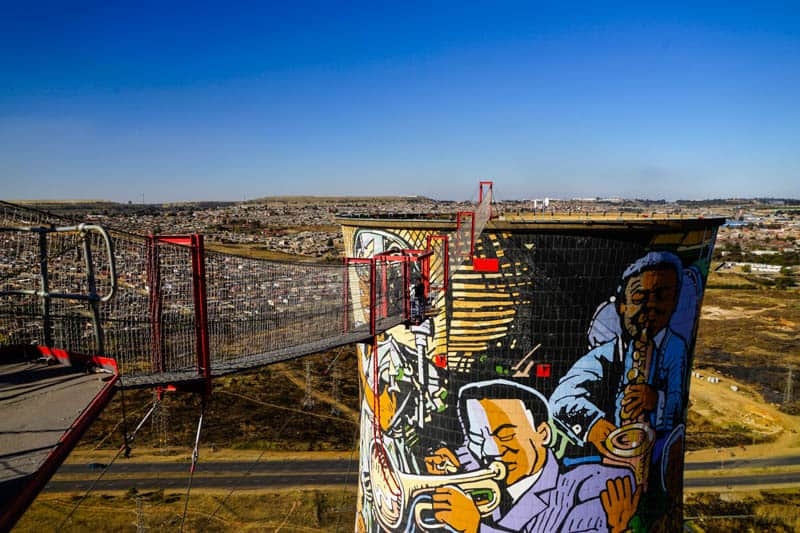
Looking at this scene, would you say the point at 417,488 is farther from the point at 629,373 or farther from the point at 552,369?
the point at 629,373

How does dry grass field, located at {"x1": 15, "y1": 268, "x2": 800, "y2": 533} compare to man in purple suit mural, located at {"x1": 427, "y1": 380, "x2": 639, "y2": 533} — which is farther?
dry grass field, located at {"x1": 15, "y1": 268, "x2": 800, "y2": 533}

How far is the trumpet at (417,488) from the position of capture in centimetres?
1055

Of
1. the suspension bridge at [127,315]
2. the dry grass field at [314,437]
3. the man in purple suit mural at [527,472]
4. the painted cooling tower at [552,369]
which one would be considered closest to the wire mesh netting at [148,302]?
the suspension bridge at [127,315]

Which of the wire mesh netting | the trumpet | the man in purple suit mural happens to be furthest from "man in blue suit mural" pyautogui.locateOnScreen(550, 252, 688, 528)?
the wire mesh netting

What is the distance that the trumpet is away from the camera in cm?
1055

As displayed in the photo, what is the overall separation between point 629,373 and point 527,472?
2.71 meters

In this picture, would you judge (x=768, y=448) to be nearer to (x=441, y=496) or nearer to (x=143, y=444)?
(x=441, y=496)

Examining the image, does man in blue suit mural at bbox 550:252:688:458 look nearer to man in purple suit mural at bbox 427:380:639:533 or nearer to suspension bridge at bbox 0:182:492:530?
man in purple suit mural at bbox 427:380:639:533

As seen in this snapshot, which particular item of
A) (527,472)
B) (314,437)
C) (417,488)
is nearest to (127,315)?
(417,488)

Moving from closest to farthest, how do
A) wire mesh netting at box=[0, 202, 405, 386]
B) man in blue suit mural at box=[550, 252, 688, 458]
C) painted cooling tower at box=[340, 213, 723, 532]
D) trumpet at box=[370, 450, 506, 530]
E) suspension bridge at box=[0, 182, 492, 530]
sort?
suspension bridge at box=[0, 182, 492, 530], wire mesh netting at box=[0, 202, 405, 386], painted cooling tower at box=[340, 213, 723, 532], man in blue suit mural at box=[550, 252, 688, 458], trumpet at box=[370, 450, 506, 530]

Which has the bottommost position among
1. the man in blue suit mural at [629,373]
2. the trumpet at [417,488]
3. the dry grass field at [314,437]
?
the dry grass field at [314,437]

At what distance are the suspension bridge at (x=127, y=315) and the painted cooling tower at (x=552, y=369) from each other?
2.93ft

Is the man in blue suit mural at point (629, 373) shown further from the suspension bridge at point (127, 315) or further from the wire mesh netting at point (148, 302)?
the wire mesh netting at point (148, 302)

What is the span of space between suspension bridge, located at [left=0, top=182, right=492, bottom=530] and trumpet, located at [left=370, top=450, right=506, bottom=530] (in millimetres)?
3432
